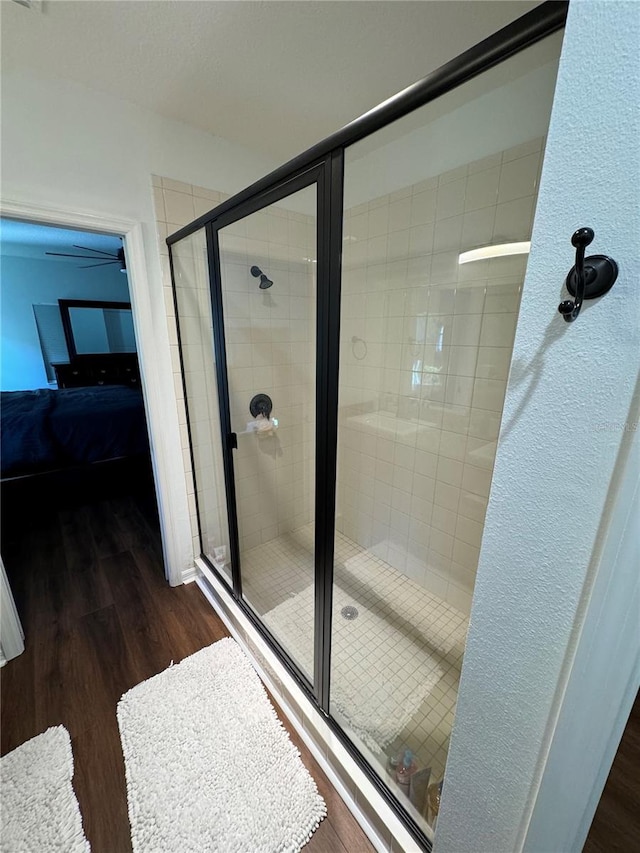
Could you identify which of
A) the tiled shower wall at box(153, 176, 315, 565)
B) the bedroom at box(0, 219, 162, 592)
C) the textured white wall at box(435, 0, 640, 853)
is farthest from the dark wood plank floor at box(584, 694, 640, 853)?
the bedroom at box(0, 219, 162, 592)

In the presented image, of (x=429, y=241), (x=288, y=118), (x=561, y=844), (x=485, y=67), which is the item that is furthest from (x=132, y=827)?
(x=288, y=118)

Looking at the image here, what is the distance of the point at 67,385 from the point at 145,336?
14.8 ft

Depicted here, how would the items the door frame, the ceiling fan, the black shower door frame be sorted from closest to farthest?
the black shower door frame, the door frame, the ceiling fan

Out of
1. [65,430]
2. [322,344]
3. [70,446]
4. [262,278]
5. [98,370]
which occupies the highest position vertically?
[262,278]

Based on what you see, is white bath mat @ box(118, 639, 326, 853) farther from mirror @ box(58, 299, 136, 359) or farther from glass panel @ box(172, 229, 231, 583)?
mirror @ box(58, 299, 136, 359)

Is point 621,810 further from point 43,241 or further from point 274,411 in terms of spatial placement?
point 43,241

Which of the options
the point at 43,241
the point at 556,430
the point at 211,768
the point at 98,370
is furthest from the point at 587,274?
the point at 98,370

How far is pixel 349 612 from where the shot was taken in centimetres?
182

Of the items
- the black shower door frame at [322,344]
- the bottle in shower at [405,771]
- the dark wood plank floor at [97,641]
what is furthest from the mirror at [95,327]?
the bottle in shower at [405,771]

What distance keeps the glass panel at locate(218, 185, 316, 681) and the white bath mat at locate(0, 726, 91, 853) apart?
0.85 m

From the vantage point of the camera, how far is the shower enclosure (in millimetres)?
1143

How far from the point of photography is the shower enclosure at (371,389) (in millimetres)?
1143

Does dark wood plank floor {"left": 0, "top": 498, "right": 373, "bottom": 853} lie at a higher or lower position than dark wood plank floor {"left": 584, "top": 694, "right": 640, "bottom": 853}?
lower

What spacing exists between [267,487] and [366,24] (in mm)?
2231
